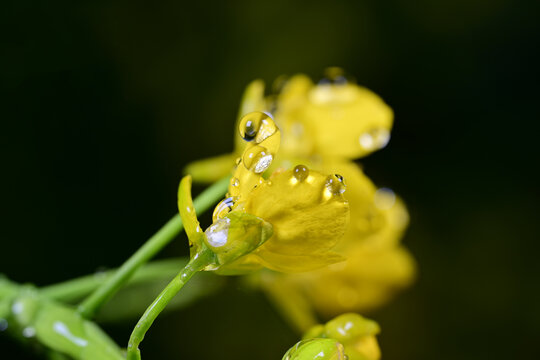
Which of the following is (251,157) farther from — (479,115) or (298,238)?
(479,115)

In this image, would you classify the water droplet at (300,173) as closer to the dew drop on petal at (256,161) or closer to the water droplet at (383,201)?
the dew drop on petal at (256,161)

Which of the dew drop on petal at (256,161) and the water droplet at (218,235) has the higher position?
the dew drop on petal at (256,161)

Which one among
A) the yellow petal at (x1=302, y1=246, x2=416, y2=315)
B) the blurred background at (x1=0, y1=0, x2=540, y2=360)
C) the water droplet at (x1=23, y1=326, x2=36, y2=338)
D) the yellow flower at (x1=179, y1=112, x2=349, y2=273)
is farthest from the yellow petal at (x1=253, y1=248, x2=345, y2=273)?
the blurred background at (x1=0, y1=0, x2=540, y2=360)

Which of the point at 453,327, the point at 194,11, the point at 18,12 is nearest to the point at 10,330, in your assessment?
the point at 18,12

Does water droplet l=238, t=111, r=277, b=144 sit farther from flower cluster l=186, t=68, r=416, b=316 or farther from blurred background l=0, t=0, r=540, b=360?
blurred background l=0, t=0, r=540, b=360

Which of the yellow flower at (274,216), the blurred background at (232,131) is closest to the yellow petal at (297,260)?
the yellow flower at (274,216)

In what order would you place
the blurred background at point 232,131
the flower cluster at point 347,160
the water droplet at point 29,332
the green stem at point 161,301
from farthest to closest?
the blurred background at point 232,131
the flower cluster at point 347,160
the water droplet at point 29,332
the green stem at point 161,301

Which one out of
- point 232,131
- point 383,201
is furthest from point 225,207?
point 232,131
